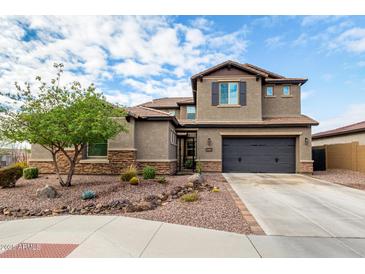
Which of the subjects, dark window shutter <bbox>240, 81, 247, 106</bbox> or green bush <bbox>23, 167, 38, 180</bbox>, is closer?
green bush <bbox>23, 167, 38, 180</bbox>

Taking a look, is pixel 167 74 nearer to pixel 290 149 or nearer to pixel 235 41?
pixel 235 41

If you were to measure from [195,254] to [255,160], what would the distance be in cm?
1296

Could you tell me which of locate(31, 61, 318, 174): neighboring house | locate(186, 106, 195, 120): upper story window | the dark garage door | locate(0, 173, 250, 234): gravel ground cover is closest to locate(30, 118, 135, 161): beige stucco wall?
locate(31, 61, 318, 174): neighboring house

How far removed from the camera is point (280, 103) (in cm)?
1686

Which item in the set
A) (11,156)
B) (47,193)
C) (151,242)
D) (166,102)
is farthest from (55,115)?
(166,102)

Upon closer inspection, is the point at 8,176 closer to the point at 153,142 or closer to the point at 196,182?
the point at 153,142

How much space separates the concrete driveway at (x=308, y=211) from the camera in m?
4.61

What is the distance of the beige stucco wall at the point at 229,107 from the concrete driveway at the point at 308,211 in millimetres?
7424

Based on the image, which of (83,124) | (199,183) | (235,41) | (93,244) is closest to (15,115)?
(83,124)

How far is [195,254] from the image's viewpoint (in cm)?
341

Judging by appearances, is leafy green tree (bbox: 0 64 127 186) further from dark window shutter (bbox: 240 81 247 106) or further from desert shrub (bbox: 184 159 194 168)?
dark window shutter (bbox: 240 81 247 106)

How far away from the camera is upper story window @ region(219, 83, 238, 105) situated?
15812 millimetres

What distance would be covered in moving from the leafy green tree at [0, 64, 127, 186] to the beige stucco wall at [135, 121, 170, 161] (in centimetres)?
401

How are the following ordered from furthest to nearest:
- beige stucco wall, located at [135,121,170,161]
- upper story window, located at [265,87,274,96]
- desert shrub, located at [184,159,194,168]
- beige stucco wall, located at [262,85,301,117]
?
1. desert shrub, located at [184,159,194,168]
2. upper story window, located at [265,87,274,96]
3. beige stucco wall, located at [262,85,301,117]
4. beige stucco wall, located at [135,121,170,161]
